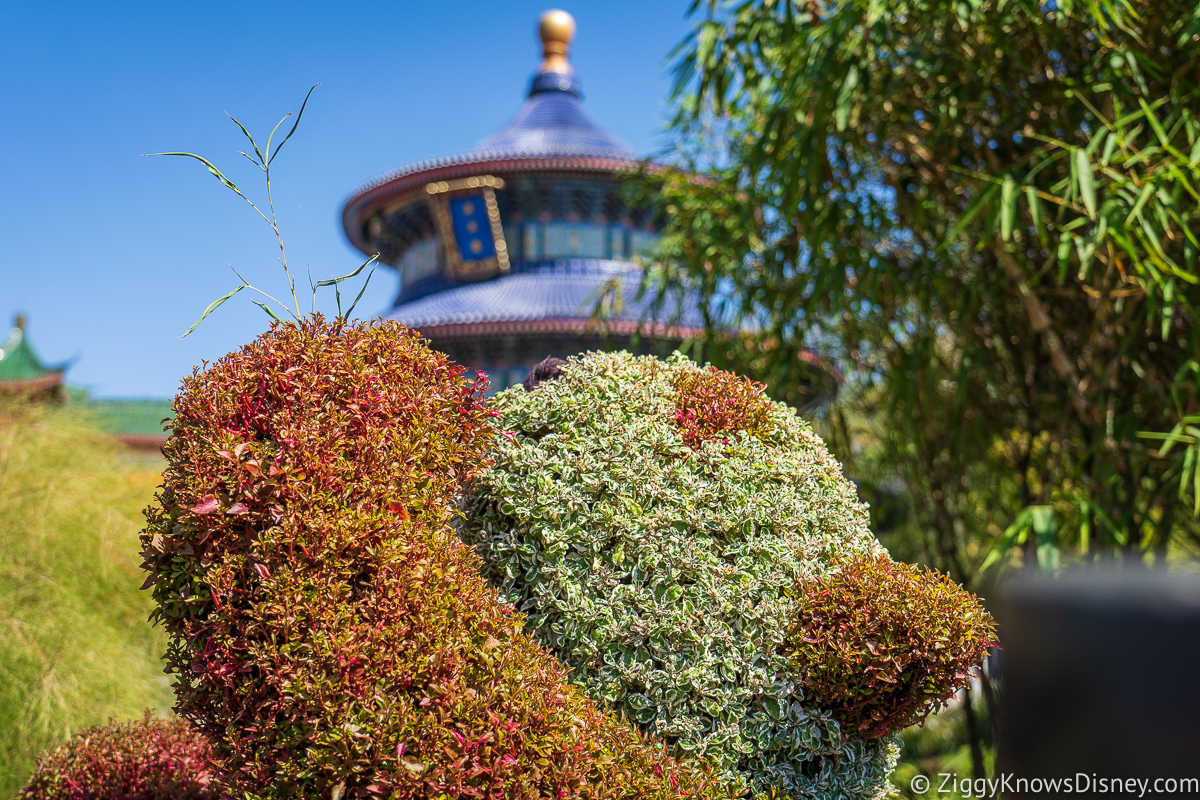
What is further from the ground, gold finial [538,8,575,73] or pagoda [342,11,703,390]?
gold finial [538,8,575,73]

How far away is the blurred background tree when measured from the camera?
11.8 feet

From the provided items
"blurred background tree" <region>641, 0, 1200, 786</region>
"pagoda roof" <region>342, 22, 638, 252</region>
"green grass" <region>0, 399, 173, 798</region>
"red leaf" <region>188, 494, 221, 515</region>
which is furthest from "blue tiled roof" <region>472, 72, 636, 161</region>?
"red leaf" <region>188, 494, 221, 515</region>

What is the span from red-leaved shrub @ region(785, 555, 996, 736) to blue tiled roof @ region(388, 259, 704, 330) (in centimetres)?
735

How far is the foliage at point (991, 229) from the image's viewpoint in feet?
11.8

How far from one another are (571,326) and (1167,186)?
6556 millimetres

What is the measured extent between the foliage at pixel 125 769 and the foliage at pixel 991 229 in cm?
291

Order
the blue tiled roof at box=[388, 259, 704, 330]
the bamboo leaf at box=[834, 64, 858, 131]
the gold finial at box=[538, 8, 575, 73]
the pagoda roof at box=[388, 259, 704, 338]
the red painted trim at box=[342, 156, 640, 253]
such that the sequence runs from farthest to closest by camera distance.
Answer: the gold finial at box=[538, 8, 575, 73] < the red painted trim at box=[342, 156, 640, 253] < the blue tiled roof at box=[388, 259, 704, 330] < the pagoda roof at box=[388, 259, 704, 338] < the bamboo leaf at box=[834, 64, 858, 131]

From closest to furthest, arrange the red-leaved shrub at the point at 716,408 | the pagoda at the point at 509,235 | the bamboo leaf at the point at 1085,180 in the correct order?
the red-leaved shrub at the point at 716,408
the bamboo leaf at the point at 1085,180
the pagoda at the point at 509,235

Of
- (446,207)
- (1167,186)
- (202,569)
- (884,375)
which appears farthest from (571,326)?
(202,569)

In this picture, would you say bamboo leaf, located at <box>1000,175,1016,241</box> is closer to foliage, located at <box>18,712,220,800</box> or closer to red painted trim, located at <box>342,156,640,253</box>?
foliage, located at <box>18,712,220,800</box>

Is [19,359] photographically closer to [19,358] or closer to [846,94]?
[19,358]

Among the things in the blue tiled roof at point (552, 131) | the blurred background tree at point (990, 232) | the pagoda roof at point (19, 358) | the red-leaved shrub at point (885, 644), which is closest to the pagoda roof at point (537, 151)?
the blue tiled roof at point (552, 131)

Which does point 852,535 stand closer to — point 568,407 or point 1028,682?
point 568,407

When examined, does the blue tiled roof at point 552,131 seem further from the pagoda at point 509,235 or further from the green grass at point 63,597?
the green grass at point 63,597
